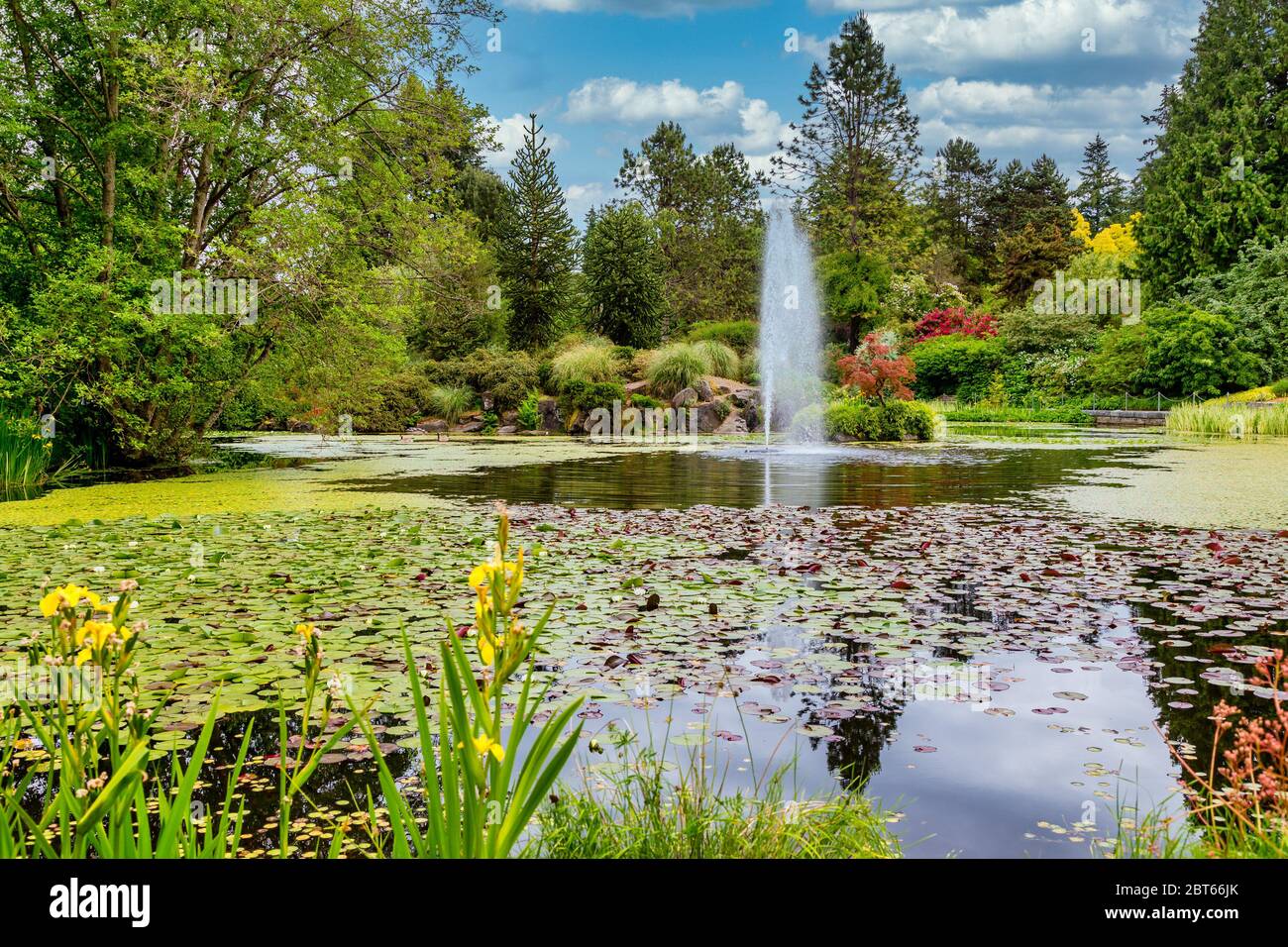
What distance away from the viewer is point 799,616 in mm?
5043

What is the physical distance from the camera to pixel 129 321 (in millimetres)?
11789

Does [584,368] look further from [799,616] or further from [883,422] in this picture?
[799,616]

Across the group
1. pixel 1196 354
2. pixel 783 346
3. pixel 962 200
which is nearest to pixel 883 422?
pixel 783 346

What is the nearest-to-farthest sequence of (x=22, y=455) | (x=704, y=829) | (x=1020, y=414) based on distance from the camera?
(x=704, y=829), (x=22, y=455), (x=1020, y=414)

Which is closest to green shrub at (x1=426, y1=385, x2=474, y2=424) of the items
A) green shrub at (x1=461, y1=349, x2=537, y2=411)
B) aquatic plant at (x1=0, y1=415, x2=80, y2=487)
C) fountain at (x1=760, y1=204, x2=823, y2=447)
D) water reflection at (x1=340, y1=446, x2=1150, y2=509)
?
green shrub at (x1=461, y1=349, x2=537, y2=411)

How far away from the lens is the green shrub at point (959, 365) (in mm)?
33312

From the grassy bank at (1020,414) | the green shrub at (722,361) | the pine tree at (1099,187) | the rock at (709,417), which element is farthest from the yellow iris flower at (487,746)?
the pine tree at (1099,187)

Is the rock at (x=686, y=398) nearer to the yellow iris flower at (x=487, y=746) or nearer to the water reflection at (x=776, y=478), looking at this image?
the water reflection at (x=776, y=478)

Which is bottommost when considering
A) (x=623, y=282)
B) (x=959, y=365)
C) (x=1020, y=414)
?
(x=1020, y=414)

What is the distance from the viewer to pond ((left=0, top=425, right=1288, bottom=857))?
3.08 m

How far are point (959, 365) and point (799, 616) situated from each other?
30993 millimetres

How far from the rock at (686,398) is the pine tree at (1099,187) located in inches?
1589

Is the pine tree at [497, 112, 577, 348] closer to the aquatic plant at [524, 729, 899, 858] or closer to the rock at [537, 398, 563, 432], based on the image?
the rock at [537, 398, 563, 432]
